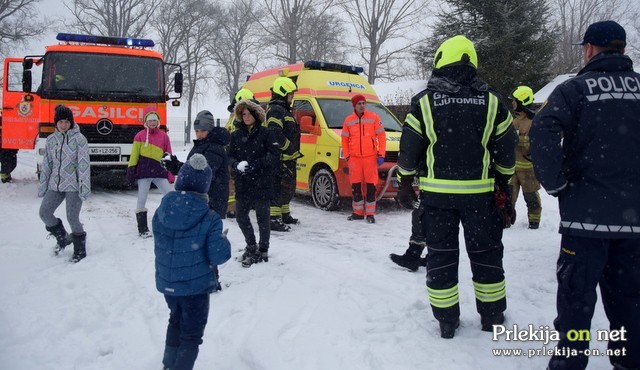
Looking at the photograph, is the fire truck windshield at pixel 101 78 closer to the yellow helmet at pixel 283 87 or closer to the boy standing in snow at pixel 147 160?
the boy standing in snow at pixel 147 160

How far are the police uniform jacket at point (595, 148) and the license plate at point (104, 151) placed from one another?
8.81m

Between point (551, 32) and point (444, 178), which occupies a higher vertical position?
point (551, 32)

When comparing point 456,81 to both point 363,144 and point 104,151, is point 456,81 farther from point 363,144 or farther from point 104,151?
point 104,151

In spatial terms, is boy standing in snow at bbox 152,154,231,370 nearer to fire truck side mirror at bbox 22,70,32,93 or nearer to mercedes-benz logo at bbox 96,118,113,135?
mercedes-benz logo at bbox 96,118,113,135

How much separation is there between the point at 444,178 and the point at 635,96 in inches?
49.5

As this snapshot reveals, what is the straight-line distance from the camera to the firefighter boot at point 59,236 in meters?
5.87

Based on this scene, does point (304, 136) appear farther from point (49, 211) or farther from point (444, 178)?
point (444, 178)

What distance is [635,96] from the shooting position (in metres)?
2.75

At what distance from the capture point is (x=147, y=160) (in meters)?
6.63

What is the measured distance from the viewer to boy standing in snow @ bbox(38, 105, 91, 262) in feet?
18.4

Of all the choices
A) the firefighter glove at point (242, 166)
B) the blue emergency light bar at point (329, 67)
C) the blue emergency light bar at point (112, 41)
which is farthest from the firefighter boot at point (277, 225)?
the blue emergency light bar at point (112, 41)

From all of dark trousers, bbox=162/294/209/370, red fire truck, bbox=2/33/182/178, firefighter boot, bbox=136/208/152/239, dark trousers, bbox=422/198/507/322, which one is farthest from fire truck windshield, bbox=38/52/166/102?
dark trousers, bbox=422/198/507/322

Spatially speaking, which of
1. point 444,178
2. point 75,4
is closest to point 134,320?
point 444,178

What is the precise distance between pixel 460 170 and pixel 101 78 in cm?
869
